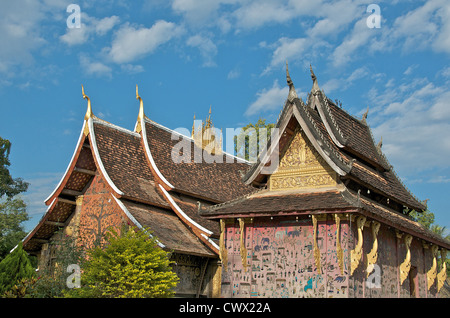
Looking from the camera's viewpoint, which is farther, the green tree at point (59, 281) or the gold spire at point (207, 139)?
the gold spire at point (207, 139)

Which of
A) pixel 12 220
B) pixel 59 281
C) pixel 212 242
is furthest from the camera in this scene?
pixel 12 220

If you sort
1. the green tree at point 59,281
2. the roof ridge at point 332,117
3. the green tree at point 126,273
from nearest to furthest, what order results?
the green tree at point 126,273 < the green tree at point 59,281 < the roof ridge at point 332,117

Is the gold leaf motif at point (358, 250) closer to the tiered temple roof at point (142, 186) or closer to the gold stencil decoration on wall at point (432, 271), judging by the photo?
the gold stencil decoration on wall at point (432, 271)

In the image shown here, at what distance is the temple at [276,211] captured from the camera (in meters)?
13.1

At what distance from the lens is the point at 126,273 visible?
12.6 meters

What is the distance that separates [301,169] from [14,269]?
962 cm

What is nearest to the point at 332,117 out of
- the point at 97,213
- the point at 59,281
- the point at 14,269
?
the point at 97,213

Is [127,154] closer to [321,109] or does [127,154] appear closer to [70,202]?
[70,202]

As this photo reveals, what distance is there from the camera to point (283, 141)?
49.7 ft

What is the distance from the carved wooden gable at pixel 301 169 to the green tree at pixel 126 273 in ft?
13.3

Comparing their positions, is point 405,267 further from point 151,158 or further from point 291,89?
point 151,158

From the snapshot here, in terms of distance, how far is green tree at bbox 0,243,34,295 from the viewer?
1655 centimetres

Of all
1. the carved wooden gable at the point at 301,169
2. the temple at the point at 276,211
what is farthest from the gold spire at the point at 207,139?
the carved wooden gable at the point at 301,169

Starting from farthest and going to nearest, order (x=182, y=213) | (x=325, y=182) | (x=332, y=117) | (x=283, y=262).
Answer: (x=182, y=213), (x=332, y=117), (x=325, y=182), (x=283, y=262)
